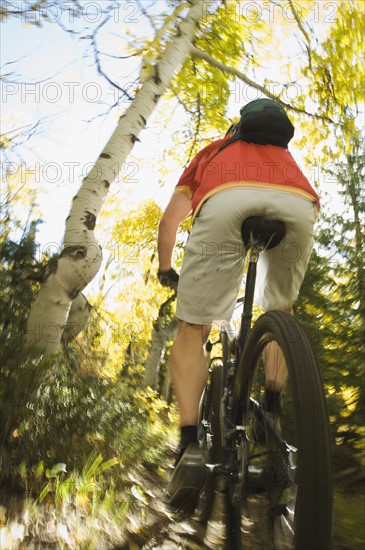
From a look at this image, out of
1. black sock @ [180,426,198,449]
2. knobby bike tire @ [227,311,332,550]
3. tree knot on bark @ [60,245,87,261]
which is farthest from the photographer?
tree knot on bark @ [60,245,87,261]

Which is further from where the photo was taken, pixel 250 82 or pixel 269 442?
pixel 250 82

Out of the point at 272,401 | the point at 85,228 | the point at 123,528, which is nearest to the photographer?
the point at 272,401

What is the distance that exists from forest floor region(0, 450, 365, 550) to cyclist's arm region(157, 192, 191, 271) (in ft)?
4.24

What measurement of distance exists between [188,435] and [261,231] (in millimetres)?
918

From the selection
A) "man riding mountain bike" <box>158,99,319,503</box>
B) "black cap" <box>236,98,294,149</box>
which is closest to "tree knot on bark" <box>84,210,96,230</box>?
"man riding mountain bike" <box>158,99,319,503</box>

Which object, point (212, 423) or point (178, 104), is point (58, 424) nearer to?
point (212, 423)

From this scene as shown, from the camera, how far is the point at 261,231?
68.9 inches

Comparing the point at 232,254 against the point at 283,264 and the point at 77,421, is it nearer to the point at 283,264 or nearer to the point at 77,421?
the point at 283,264

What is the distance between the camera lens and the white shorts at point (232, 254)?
5.79 ft

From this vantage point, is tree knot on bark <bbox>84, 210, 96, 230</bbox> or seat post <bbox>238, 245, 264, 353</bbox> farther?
tree knot on bark <bbox>84, 210, 96, 230</bbox>

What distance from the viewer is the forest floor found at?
1.84m

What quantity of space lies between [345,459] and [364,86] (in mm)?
4026

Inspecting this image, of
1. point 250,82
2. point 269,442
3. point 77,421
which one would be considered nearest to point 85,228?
point 77,421

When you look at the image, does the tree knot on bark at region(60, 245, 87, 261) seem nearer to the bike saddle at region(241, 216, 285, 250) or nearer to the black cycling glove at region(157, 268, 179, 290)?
the black cycling glove at region(157, 268, 179, 290)
